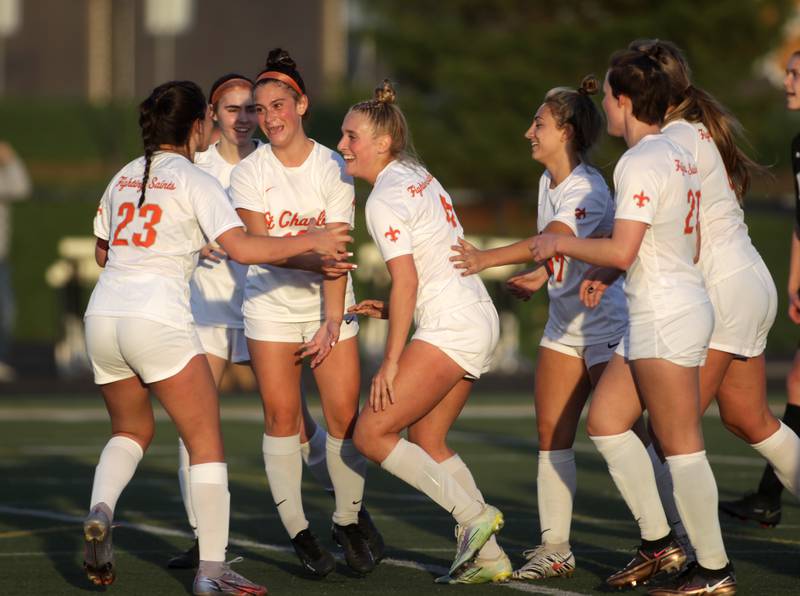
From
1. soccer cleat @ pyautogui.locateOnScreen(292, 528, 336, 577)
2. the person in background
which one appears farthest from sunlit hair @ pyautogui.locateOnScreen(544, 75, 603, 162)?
the person in background

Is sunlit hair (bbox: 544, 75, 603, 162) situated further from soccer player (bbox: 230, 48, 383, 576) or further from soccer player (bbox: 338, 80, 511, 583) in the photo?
soccer player (bbox: 230, 48, 383, 576)

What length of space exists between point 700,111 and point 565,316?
109 cm

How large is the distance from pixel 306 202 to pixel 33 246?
15239mm

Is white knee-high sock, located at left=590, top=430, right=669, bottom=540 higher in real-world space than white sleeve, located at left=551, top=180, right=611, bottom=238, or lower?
lower

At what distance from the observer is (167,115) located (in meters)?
6.14

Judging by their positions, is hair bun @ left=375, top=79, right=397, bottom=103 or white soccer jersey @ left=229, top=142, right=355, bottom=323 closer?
hair bun @ left=375, top=79, right=397, bottom=103

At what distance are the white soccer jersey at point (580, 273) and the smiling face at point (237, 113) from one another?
170cm

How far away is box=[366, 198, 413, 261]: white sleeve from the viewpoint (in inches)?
243

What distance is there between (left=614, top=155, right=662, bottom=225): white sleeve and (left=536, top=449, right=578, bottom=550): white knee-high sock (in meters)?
1.46

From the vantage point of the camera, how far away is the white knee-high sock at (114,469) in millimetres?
6051

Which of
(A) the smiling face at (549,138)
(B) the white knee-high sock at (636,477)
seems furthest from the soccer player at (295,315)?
(B) the white knee-high sock at (636,477)

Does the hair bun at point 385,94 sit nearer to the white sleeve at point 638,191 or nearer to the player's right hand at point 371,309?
the player's right hand at point 371,309

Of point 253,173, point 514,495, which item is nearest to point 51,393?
point 514,495

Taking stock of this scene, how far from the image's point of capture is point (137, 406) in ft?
20.5
